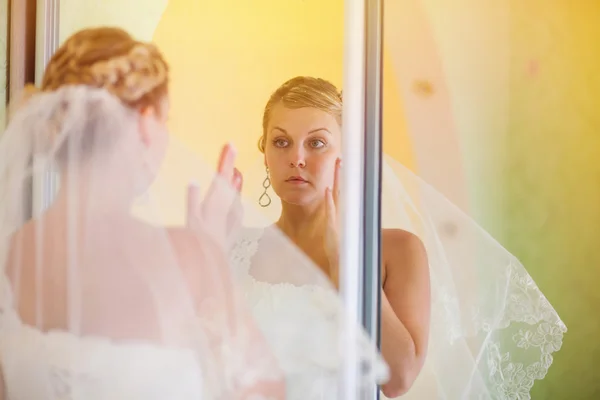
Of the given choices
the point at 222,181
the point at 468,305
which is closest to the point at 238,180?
the point at 222,181

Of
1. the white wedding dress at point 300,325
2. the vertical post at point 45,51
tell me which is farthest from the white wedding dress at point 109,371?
the vertical post at point 45,51

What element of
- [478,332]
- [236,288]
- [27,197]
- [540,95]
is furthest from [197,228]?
[540,95]

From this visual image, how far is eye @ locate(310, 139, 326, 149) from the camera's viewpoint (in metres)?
0.95

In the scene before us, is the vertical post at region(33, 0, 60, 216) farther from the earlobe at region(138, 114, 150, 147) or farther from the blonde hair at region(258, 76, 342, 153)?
the blonde hair at region(258, 76, 342, 153)

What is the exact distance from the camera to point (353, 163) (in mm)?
948

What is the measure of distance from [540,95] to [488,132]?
0.12m

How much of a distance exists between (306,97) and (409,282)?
39 cm

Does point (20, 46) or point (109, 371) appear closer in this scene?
point (109, 371)

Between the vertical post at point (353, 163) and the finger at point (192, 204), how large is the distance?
0.26 metres

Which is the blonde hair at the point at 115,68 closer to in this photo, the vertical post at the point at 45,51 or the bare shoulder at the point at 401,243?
the vertical post at the point at 45,51

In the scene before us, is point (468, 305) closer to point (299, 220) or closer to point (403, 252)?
point (403, 252)

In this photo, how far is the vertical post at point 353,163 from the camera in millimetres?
932

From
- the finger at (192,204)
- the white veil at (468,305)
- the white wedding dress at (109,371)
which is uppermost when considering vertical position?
the finger at (192,204)

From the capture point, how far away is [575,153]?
1.00 meters
